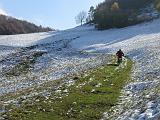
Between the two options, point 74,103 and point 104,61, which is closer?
point 74,103

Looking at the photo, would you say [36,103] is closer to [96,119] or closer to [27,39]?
[96,119]

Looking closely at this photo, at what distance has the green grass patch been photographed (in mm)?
19711

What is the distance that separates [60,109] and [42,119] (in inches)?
77.9

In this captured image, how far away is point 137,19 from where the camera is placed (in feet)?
444

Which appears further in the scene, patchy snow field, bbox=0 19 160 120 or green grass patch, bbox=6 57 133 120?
green grass patch, bbox=6 57 133 120

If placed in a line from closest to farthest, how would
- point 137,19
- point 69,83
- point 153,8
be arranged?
point 69,83, point 137,19, point 153,8

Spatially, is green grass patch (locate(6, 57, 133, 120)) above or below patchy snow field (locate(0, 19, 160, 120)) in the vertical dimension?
above

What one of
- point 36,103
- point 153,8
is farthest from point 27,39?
point 36,103

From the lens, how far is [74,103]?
72.7ft

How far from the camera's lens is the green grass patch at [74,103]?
1971 centimetres

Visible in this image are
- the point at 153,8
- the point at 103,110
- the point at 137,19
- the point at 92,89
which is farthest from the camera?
the point at 153,8

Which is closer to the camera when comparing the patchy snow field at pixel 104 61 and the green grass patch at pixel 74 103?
the patchy snow field at pixel 104 61

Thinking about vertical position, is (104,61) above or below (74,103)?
below

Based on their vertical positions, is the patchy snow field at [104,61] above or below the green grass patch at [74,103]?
below
